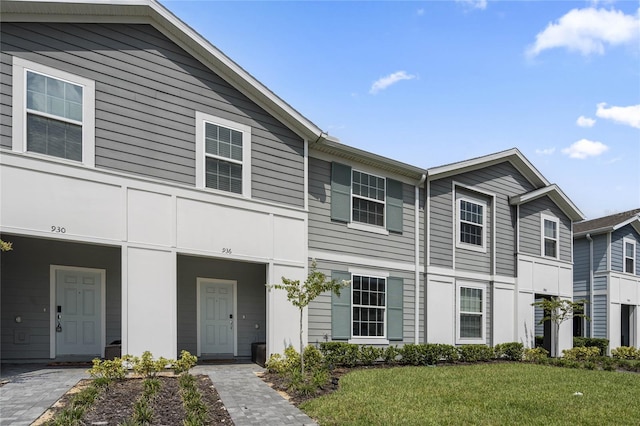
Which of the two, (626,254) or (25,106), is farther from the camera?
(626,254)

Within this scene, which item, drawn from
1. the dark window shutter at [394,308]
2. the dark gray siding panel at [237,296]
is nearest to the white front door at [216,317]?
the dark gray siding panel at [237,296]

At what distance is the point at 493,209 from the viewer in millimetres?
17016

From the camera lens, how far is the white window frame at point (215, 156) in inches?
423

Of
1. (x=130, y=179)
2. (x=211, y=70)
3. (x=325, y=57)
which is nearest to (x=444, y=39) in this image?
(x=325, y=57)

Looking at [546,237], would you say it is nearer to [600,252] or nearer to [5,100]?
[600,252]

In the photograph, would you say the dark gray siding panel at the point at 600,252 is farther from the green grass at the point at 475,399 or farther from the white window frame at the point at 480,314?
the green grass at the point at 475,399

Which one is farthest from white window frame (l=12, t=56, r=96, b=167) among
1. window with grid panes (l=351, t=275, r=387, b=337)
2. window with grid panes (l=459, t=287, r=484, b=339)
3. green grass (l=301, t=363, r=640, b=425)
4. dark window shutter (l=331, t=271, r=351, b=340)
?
window with grid panes (l=459, t=287, r=484, b=339)

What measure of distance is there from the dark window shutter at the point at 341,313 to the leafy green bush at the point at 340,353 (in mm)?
417

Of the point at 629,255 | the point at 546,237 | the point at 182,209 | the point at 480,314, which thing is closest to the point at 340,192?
the point at 182,209

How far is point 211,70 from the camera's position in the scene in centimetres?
1120

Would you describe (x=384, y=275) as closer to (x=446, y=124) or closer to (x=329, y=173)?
(x=329, y=173)

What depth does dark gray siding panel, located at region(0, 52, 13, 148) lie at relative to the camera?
8516mm

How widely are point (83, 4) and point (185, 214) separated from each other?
4.41m

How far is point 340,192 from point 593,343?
14451 millimetres
